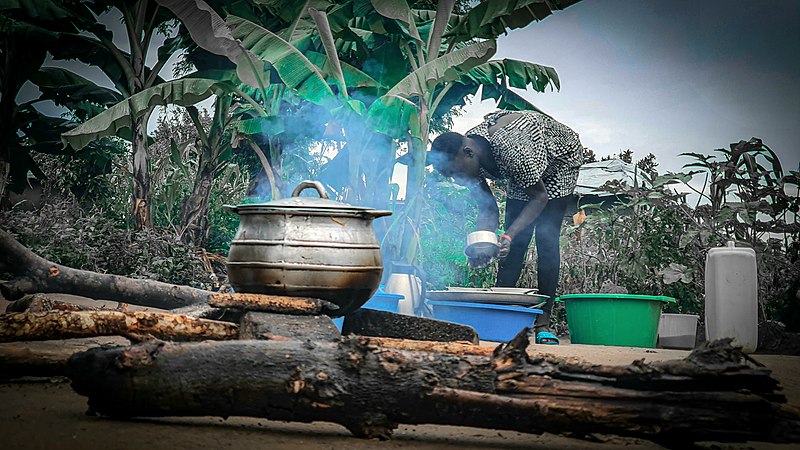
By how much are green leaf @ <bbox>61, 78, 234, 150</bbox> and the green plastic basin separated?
148 inches

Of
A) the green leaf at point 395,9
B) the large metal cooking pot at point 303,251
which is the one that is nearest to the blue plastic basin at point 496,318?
the large metal cooking pot at point 303,251

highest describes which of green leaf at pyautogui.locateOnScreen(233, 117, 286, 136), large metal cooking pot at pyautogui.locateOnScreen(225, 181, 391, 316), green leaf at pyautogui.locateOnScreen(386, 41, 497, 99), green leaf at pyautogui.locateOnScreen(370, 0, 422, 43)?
green leaf at pyautogui.locateOnScreen(370, 0, 422, 43)

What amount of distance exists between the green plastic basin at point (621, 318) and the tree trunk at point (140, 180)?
4.35m

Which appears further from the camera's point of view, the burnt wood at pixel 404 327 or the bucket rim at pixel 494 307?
the bucket rim at pixel 494 307

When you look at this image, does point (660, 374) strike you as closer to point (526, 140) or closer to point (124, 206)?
point (526, 140)

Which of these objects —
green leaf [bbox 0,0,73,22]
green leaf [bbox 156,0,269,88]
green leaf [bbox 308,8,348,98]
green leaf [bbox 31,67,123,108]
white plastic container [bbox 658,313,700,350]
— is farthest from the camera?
green leaf [bbox 31,67,123,108]

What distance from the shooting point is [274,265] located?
2.83 metres

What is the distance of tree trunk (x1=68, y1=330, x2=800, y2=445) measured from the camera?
1.70 m

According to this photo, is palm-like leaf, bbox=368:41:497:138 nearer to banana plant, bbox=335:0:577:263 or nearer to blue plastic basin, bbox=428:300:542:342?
banana plant, bbox=335:0:577:263

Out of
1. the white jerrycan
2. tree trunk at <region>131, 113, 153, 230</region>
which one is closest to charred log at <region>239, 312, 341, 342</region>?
the white jerrycan

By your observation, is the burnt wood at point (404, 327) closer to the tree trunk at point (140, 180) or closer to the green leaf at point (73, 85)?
the tree trunk at point (140, 180)

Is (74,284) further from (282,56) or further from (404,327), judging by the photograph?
(282,56)

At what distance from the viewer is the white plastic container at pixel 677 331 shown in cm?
494

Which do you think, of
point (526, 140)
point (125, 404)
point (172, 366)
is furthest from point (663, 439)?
point (526, 140)
